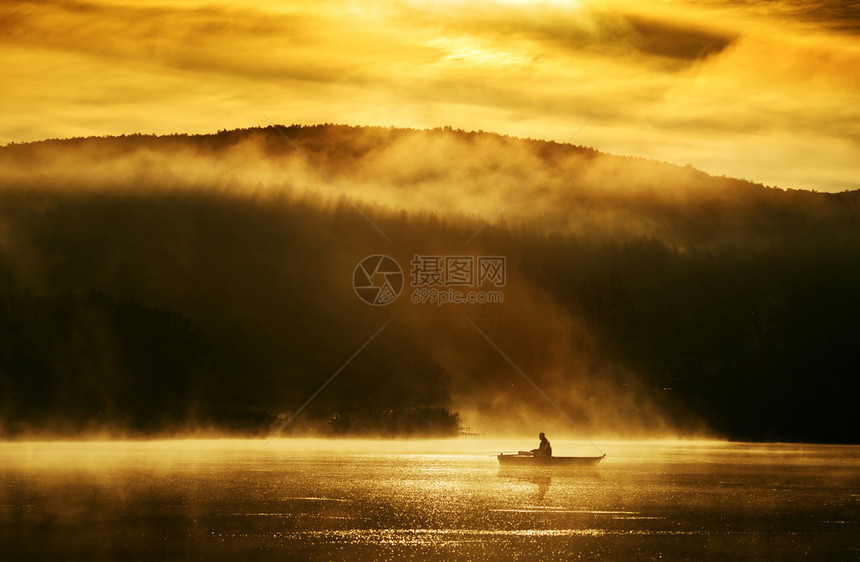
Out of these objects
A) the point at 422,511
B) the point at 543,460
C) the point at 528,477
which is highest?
the point at 543,460

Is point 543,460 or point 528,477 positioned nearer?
point 543,460

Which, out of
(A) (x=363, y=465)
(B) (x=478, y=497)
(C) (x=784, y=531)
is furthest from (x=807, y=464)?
(C) (x=784, y=531)

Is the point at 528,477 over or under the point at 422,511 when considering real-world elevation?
over

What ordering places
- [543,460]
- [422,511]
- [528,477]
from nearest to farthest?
[422,511], [543,460], [528,477]

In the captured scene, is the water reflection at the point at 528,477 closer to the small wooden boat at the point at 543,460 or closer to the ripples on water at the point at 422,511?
the ripples on water at the point at 422,511

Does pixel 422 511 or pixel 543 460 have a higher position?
pixel 543 460

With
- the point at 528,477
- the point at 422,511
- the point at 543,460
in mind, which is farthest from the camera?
the point at 528,477

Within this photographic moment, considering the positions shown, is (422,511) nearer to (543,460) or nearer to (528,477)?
(543,460)

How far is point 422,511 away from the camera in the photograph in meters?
84.0

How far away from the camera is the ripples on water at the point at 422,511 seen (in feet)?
204

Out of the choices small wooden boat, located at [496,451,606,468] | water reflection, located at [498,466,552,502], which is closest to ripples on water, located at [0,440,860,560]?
water reflection, located at [498,466,552,502]

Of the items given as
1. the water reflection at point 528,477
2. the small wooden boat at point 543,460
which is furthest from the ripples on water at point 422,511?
the small wooden boat at point 543,460

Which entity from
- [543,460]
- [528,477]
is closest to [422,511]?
[543,460]

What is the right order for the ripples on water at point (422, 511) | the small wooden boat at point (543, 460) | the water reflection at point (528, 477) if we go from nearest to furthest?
the ripples on water at point (422, 511) → the small wooden boat at point (543, 460) → the water reflection at point (528, 477)
